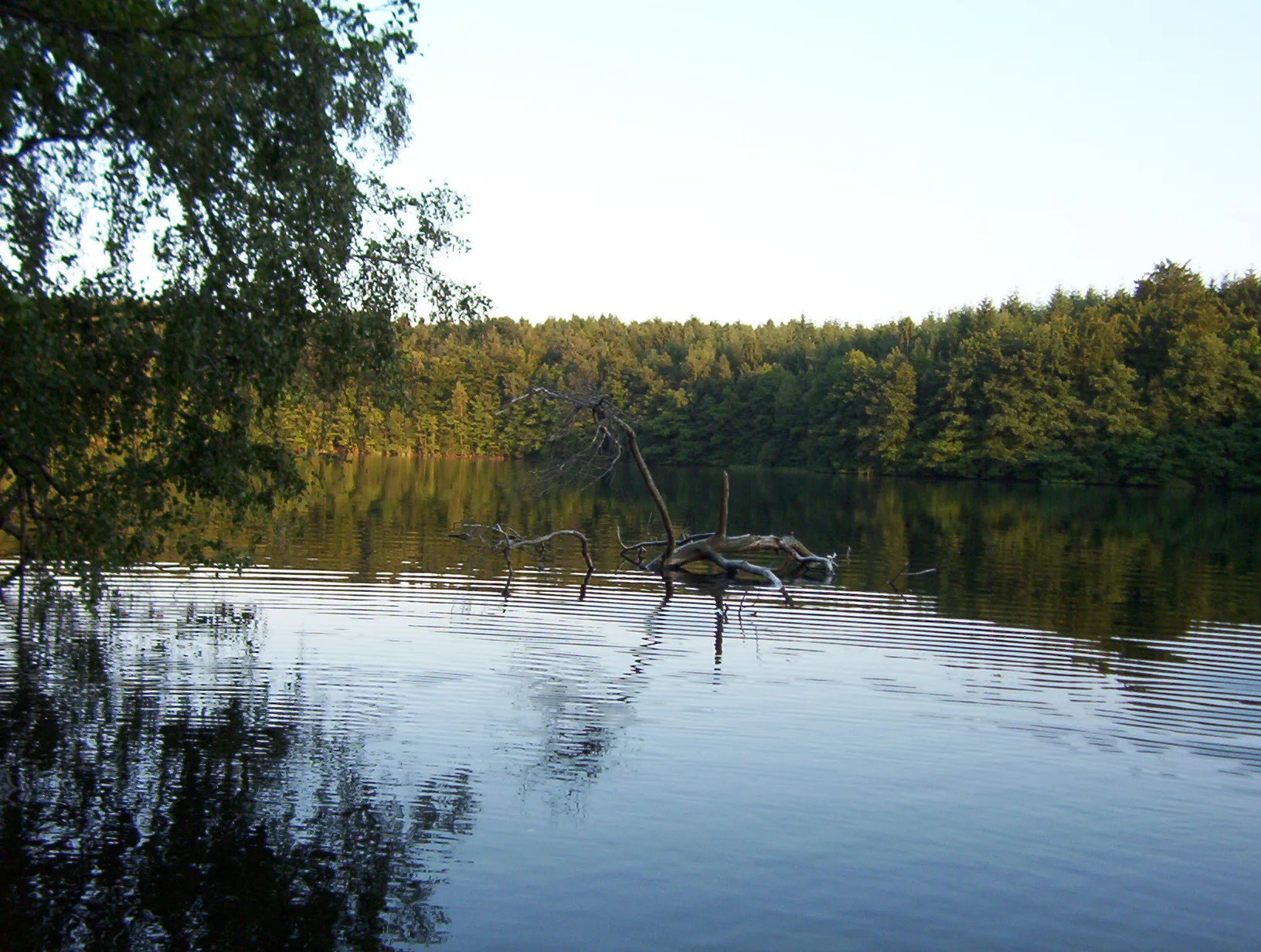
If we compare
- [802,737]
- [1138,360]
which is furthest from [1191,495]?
[802,737]

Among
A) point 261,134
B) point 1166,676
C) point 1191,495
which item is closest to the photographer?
point 261,134

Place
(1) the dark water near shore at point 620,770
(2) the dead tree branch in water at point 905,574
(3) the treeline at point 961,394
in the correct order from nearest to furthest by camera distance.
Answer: (1) the dark water near shore at point 620,770 < (2) the dead tree branch in water at point 905,574 < (3) the treeline at point 961,394

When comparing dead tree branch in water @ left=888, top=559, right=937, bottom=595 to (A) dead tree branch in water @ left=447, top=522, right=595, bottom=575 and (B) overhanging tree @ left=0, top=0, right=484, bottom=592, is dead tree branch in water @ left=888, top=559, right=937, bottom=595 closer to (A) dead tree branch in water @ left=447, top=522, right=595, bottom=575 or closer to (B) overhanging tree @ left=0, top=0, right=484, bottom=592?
(A) dead tree branch in water @ left=447, top=522, right=595, bottom=575

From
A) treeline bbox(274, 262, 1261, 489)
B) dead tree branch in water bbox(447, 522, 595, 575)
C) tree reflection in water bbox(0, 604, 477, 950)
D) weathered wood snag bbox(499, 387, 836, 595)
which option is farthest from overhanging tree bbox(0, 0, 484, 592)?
treeline bbox(274, 262, 1261, 489)

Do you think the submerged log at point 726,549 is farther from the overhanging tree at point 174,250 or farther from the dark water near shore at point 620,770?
the overhanging tree at point 174,250

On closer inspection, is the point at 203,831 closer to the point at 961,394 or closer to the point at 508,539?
the point at 508,539

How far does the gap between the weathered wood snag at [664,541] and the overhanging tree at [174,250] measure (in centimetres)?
1115

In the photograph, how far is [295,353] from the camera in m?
11.5

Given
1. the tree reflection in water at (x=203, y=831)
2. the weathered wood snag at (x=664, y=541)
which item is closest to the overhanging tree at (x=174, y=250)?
the tree reflection in water at (x=203, y=831)

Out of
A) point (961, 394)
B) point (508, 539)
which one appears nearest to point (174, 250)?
point (508, 539)

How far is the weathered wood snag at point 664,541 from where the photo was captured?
80.4ft

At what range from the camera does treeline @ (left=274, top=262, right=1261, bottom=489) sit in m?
76.6

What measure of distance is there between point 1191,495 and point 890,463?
24983 millimetres

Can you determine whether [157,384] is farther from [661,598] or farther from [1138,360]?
[1138,360]
